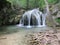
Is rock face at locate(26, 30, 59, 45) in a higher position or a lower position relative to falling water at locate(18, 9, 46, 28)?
lower

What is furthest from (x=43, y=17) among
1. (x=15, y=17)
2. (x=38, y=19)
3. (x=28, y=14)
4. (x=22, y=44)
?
(x=22, y=44)

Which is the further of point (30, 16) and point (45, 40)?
point (30, 16)

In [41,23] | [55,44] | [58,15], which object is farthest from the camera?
[41,23]

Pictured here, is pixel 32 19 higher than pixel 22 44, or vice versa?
pixel 32 19

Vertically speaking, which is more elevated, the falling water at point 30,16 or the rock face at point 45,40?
the falling water at point 30,16

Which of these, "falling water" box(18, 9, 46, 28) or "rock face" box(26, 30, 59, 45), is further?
"falling water" box(18, 9, 46, 28)

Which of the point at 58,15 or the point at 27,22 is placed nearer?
the point at 58,15

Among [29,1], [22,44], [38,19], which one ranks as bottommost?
[22,44]

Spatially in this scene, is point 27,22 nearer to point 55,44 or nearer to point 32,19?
point 32,19

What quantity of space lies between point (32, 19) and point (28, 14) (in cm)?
81

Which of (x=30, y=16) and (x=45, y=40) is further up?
(x=30, y=16)

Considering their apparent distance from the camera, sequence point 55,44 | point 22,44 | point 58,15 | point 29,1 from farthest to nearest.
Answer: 1. point 29,1
2. point 58,15
3. point 22,44
4. point 55,44

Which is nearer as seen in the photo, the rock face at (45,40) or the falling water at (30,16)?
the rock face at (45,40)

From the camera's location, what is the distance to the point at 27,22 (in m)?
15.6
